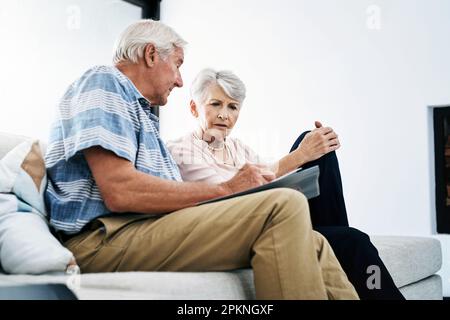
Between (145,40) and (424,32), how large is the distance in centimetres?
253

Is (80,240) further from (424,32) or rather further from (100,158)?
(424,32)

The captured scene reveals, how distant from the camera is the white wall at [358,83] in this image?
3.56 m

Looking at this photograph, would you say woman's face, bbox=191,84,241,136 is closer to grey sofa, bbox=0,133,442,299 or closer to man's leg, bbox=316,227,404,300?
man's leg, bbox=316,227,404,300

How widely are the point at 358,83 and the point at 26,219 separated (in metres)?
2.94

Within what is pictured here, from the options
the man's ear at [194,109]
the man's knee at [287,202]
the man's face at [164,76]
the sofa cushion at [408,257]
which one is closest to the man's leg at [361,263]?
the sofa cushion at [408,257]

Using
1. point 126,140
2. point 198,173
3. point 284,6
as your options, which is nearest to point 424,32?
point 284,6

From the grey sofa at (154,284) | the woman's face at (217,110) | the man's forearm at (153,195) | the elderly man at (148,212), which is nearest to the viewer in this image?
the grey sofa at (154,284)

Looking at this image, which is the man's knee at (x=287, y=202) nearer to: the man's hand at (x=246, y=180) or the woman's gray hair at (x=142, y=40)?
the man's hand at (x=246, y=180)

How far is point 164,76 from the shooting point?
163cm

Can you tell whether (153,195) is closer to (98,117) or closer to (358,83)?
(98,117)

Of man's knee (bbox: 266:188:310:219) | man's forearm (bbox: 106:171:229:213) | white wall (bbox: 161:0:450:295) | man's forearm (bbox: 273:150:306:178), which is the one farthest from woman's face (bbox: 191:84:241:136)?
white wall (bbox: 161:0:450:295)

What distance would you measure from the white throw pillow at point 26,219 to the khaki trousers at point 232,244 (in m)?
0.12

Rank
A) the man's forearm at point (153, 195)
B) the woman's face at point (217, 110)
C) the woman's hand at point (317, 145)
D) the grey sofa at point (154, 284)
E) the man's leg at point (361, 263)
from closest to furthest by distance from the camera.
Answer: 1. the grey sofa at point (154, 284)
2. the man's forearm at point (153, 195)
3. the man's leg at point (361, 263)
4. the woman's hand at point (317, 145)
5. the woman's face at point (217, 110)

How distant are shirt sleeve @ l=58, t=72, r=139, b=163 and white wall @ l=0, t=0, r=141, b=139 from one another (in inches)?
92.2
